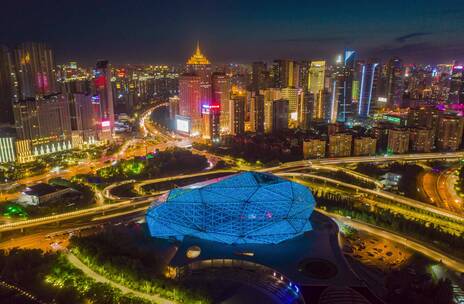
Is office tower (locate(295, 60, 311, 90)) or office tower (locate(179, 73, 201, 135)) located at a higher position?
office tower (locate(295, 60, 311, 90))

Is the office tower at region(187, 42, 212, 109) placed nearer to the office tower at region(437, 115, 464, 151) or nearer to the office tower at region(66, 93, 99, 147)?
the office tower at region(66, 93, 99, 147)

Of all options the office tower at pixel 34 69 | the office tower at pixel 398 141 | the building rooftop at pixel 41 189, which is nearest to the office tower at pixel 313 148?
the office tower at pixel 398 141

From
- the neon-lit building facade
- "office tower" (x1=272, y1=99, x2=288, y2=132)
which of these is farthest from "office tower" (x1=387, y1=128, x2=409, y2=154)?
the neon-lit building facade

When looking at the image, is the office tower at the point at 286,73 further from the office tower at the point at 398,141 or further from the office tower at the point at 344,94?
the office tower at the point at 398,141

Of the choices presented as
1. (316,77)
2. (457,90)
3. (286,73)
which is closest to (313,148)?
(286,73)

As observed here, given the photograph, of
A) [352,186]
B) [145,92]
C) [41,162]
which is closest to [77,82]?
[41,162]

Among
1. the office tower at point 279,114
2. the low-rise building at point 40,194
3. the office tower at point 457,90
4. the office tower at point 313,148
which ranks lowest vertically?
the low-rise building at point 40,194
